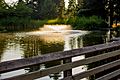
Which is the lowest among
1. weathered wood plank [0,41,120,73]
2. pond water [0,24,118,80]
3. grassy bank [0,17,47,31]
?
pond water [0,24,118,80]

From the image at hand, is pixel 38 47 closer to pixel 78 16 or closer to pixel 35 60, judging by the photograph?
pixel 35 60

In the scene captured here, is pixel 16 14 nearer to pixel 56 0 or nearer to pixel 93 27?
pixel 93 27

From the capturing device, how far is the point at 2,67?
3.31 m

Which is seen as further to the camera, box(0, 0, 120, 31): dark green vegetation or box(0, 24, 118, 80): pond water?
box(0, 0, 120, 31): dark green vegetation

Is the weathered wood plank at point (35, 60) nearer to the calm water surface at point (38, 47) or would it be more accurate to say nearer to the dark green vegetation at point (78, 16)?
the calm water surface at point (38, 47)

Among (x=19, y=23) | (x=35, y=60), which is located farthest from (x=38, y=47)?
(x=19, y=23)

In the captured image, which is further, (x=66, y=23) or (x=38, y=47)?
(x=66, y=23)

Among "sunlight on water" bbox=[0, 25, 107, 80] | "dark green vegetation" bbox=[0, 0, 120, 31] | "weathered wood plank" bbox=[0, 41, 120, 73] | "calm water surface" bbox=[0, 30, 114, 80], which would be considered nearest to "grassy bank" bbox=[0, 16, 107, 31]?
"dark green vegetation" bbox=[0, 0, 120, 31]

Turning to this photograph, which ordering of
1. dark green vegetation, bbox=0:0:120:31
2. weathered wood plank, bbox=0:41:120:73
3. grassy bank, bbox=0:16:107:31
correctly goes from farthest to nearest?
dark green vegetation, bbox=0:0:120:31 → grassy bank, bbox=0:16:107:31 → weathered wood plank, bbox=0:41:120:73

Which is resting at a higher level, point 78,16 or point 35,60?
point 78,16

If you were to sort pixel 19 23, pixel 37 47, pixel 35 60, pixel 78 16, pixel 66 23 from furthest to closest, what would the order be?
pixel 19 23
pixel 78 16
pixel 66 23
pixel 37 47
pixel 35 60

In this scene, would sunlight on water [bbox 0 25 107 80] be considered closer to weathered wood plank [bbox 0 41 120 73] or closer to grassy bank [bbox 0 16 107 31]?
weathered wood plank [bbox 0 41 120 73]

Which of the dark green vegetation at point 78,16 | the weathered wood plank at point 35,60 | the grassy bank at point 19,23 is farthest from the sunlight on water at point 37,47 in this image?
the grassy bank at point 19,23

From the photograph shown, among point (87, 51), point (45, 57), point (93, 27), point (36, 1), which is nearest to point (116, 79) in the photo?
point (87, 51)
